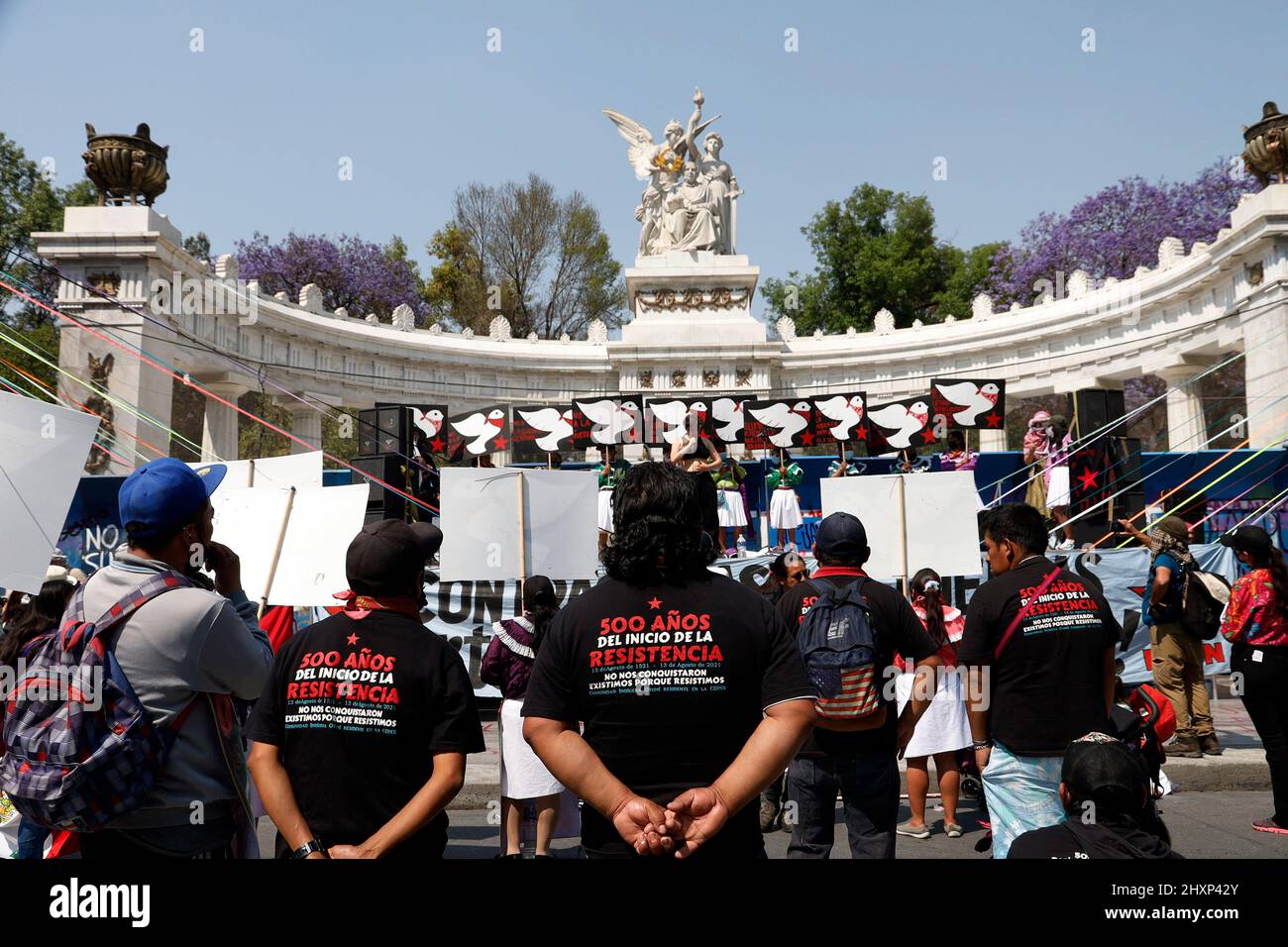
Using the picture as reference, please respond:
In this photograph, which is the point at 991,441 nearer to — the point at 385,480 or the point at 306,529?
the point at 385,480

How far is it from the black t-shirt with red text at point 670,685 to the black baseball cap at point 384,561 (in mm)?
646

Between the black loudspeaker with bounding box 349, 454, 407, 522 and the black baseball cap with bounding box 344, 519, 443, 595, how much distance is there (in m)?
11.4

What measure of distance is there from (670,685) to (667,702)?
0.05 metres

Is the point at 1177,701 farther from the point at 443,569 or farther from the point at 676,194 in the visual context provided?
the point at 676,194

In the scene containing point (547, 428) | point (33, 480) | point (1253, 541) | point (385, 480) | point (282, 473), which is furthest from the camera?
point (547, 428)

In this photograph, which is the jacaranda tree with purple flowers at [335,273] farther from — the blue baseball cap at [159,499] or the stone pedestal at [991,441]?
the blue baseball cap at [159,499]

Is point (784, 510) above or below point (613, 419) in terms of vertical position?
below

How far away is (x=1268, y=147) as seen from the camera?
20828 millimetres

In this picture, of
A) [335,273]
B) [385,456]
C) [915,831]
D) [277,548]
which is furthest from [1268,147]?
[335,273]

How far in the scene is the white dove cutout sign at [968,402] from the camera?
65.0ft

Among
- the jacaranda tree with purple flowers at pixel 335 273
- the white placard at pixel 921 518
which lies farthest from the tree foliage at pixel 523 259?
the white placard at pixel 921 518

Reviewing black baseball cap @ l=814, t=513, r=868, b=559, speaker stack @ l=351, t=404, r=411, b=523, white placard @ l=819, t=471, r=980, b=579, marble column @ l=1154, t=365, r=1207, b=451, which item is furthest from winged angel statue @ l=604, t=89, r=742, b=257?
black baseball cap @ l=814, t=513, r=868, b=559

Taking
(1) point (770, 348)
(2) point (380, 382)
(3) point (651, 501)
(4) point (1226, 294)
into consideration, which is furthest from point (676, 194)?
(3) point (651, 501)

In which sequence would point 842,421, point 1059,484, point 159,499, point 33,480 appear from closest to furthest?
point 159,499 → point 33,480 → point 1059,484 → point 842,421
